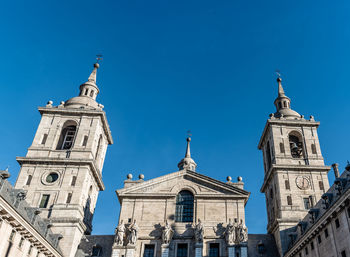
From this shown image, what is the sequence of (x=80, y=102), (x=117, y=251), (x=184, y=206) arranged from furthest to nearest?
1. (x=80, y=102)
2. (x=184, y=206)
3. (x=117, y=251)

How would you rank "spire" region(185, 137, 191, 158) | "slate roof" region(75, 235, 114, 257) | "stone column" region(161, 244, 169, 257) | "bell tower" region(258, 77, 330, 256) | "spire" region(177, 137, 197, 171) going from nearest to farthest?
"stone column" region(161, 244, 169, 257), "slate roof" region(75, 235, 114, 257), "bell tower" region(258, 77, 330, 256), "spire" region(177, 137, 197, 171), "spire" region(185, 137, 191, 158)

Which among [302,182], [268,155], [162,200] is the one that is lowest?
[162,200]

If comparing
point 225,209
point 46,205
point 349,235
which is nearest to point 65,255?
point 46,205

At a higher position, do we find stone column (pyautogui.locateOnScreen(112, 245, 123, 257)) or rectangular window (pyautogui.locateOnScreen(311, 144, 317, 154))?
rectangular window (pyautogui.locateOnScreen(311, 144, 317, 154))

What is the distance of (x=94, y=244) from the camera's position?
38.7m

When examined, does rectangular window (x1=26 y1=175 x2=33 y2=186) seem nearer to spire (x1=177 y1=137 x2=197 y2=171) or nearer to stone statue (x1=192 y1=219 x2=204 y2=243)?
stone statue (x1=192 y1=219 x2=204 y2=243)

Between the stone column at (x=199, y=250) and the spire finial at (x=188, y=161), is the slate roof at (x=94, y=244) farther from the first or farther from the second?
the spire finial at (x=188, y=161)

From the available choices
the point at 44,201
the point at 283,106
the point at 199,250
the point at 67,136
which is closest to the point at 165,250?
the point at 199,250

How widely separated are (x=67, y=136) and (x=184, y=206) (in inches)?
755

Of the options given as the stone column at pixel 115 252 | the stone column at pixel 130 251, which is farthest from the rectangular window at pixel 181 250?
the stone column at pixel 115 252

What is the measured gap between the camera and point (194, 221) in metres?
38.4

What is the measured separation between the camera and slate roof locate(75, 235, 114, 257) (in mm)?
37312

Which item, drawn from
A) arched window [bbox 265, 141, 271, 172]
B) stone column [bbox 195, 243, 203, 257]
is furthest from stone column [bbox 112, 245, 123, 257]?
arched window [bbox 265, 141, 271, 172]

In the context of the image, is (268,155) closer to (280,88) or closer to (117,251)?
(280,88)
